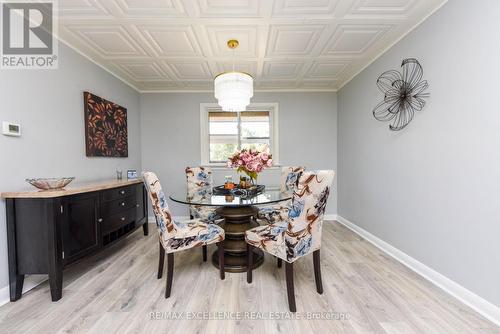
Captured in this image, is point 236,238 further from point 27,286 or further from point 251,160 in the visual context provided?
point 27,286

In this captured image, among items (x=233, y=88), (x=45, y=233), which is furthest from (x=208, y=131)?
(x=45, y=233)

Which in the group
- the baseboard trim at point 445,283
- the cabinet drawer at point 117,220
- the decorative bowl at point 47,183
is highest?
the decorative bowl at point 47,183

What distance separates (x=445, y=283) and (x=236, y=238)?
183 centimetres

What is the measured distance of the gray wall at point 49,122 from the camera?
1.70 meters

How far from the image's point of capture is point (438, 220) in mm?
1846

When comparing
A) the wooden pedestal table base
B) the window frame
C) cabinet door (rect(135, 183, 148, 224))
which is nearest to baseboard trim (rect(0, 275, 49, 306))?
cabinet door (rect(135, 183, 148, 224))

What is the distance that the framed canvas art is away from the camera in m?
2.56

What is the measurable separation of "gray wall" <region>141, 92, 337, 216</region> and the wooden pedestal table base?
5.46ft

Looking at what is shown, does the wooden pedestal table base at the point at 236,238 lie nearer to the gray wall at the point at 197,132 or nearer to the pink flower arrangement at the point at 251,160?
the pink flower arrangement at the point at 251,160

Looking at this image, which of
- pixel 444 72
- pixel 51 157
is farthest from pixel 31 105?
pixel 444 72

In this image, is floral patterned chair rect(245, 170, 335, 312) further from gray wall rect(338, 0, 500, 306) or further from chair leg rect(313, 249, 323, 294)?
gray wall rect(338, 0, 500, 306)

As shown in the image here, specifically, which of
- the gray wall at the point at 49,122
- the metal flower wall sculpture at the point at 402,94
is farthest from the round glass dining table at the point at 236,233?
the metal flower wall sculpture at the point at 402,94

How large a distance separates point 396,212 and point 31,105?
3.76 metres

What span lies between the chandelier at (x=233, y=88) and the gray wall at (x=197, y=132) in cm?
158
